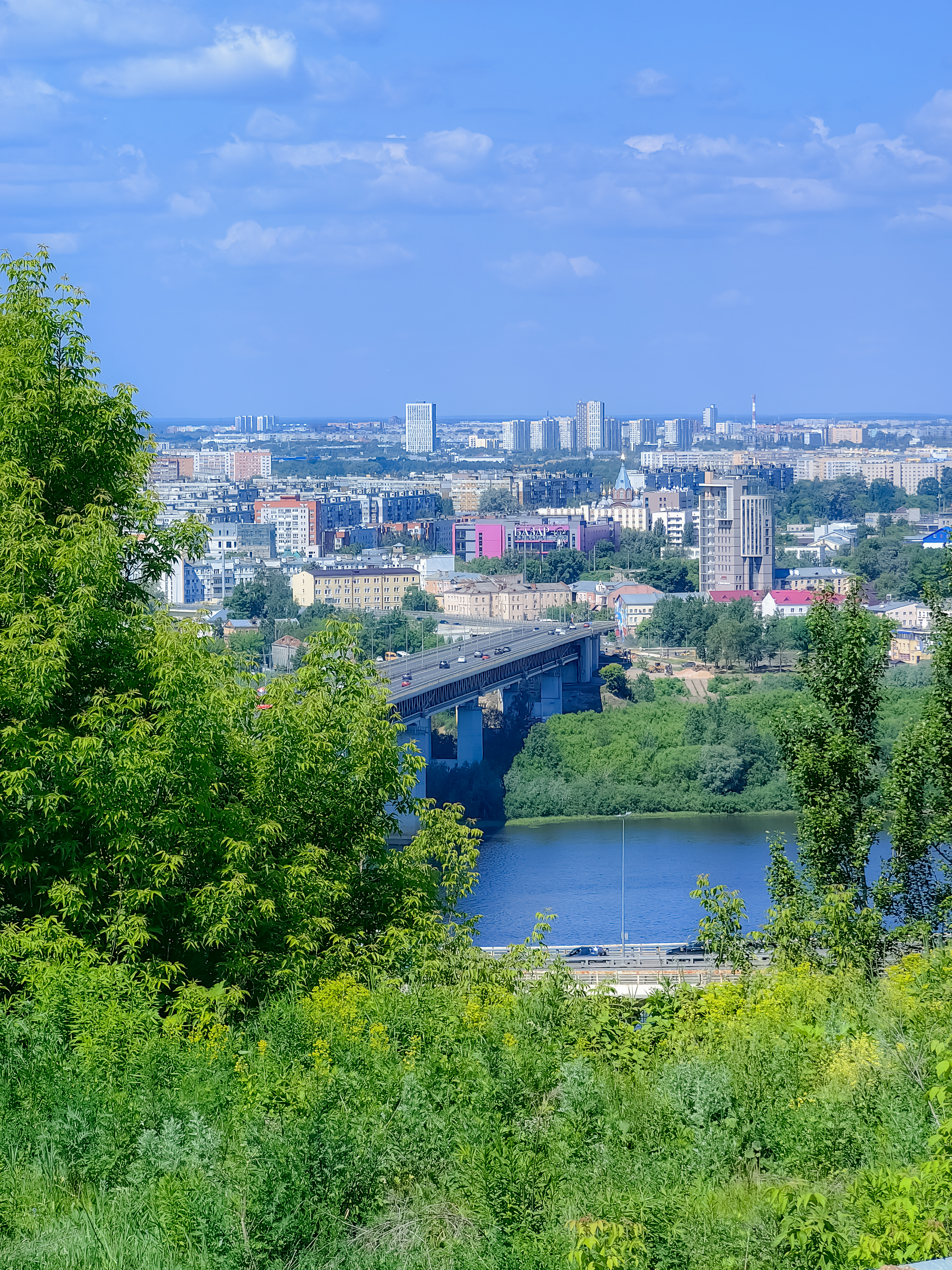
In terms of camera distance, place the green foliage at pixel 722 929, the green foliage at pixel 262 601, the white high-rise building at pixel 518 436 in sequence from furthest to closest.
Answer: the white high-rise building at pixel 518 436
the green foliage at pixel 262 601
the green foliage at pixel 722 929

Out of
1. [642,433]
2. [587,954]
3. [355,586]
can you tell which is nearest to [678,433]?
[642,433]

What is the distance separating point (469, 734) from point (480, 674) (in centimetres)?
83

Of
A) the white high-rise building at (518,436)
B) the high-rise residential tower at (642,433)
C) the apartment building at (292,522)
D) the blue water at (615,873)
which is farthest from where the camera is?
the white high-rise building at (518,436)

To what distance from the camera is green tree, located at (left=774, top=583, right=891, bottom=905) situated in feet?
10.6

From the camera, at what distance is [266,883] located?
2533 millimetres

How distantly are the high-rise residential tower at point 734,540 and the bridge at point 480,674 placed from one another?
8301 millimetres

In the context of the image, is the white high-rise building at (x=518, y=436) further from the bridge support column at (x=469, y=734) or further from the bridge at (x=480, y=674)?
the bridge support column at (x=469, y=734)

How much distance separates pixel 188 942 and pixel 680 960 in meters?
3.30

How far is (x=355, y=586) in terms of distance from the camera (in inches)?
1112

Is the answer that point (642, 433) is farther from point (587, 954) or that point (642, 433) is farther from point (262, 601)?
point (587, 954)

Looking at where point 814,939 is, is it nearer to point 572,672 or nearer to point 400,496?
point 572,672

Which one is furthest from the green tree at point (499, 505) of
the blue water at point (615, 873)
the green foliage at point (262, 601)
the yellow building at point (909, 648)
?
the blue water at point (615, 873)

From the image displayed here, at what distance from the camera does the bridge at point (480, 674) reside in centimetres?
1430

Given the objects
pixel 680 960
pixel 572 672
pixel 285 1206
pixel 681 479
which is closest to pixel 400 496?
pixel 681 479
